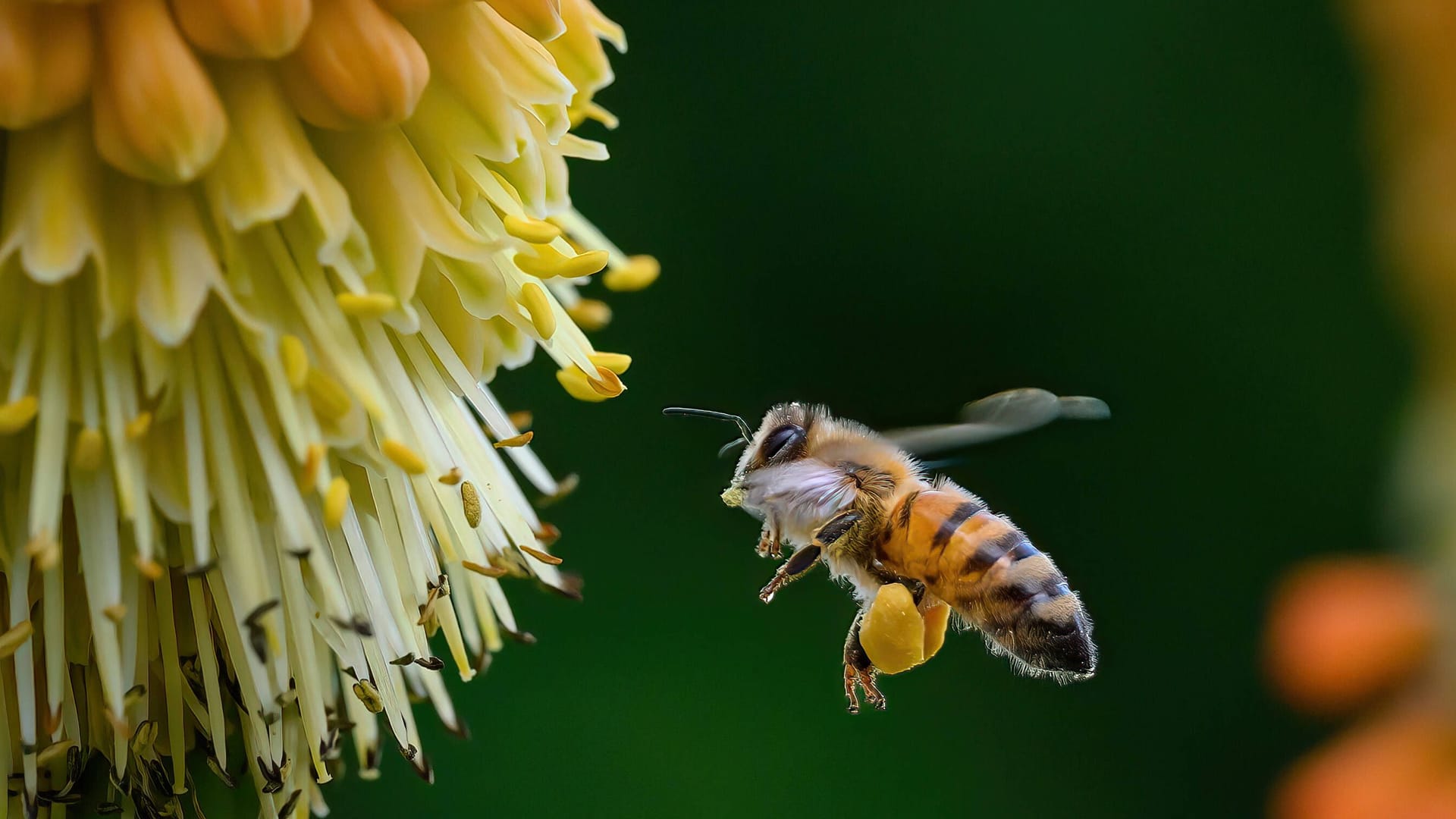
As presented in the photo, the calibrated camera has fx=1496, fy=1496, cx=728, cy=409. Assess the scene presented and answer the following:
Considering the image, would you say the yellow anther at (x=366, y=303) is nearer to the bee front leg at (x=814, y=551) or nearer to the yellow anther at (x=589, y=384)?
the yellow anther at (x=589, y=384)

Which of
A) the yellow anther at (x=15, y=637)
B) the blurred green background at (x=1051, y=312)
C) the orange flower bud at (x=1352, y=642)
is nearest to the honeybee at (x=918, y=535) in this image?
the yellow anther at (x=15, y=637)

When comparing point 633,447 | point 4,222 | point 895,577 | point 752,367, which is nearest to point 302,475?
point 4,222

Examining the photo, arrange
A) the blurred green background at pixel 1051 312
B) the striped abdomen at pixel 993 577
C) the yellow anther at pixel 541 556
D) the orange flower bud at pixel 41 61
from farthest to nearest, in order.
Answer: the blurred green background at pixel 1051 312 → the striped abdomen at pixel 993 577 → the yellow anther at pixel 541 556 → the orange flower bud at pixel 41 61

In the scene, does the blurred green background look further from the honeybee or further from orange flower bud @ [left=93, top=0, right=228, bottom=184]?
orange flower bud @ [left=93, top=0, right=228, bottom=184]

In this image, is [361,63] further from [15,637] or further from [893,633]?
[893,633]

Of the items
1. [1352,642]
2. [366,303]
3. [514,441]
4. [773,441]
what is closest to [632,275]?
[514,441]

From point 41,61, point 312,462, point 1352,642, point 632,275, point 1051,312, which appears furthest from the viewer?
point 1051,312

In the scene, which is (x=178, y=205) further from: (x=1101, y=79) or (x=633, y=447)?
(x=1101, y=79)
